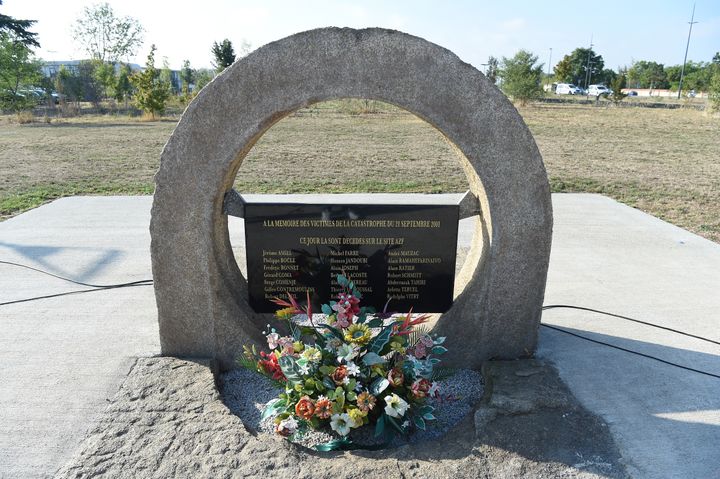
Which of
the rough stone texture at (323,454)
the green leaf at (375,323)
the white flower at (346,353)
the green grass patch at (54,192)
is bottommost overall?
the rough stone texture at (323,454)

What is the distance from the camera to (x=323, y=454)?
3.34m

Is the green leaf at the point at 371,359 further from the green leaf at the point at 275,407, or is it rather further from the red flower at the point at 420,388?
the green leaf at the point at 275,407

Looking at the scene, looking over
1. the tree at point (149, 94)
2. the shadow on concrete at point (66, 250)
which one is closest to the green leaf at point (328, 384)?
the shadow on concrete at point (66, 250)

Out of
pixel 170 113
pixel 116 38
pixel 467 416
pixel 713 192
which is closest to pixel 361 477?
pixel 467 416

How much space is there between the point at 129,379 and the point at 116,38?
52524 mm

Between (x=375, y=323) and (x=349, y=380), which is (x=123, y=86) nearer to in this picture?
(x=375, y=323)

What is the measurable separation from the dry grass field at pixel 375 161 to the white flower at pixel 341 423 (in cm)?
716

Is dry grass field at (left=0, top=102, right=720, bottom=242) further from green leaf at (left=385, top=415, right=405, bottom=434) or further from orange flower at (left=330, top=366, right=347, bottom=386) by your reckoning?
orange flower at (left=330, top=366, right=347, bottom=386)

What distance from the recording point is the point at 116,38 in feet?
160

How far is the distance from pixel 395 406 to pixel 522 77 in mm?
37808

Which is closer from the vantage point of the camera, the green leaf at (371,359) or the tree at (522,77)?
the green leaf at (371,359)

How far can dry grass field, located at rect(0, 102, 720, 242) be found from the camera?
431 inches

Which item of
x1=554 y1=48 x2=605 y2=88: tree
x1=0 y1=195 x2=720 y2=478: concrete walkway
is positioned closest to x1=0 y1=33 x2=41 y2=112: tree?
x1=0 y1=195 x2=720 y2=478: concrete walkway

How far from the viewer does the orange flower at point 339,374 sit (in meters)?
3.38
